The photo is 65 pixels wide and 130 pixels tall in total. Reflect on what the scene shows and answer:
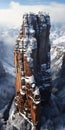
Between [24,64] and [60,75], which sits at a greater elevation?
[24,64]

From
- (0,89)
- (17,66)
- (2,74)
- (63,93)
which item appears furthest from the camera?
(2,74)

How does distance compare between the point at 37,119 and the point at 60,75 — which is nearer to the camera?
the point at 37,119

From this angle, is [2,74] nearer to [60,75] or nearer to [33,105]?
[60,75]

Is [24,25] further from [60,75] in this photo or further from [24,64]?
[60,75]

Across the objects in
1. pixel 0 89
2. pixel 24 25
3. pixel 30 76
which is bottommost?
pixel 0 89

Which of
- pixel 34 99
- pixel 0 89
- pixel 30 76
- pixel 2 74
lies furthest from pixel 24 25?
pixel 2 74

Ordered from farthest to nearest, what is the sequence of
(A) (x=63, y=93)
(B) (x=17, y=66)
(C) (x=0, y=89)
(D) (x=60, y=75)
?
(C) (x=0, y=89) < (D) (x=60, y=75) < (A) (x=63, y=93) < (B) (x=17, y=66)
